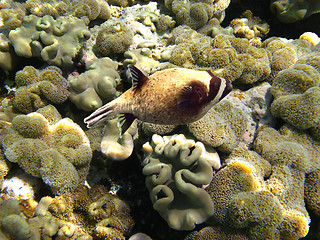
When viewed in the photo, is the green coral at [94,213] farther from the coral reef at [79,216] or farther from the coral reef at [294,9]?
the coral reef at [294,9]

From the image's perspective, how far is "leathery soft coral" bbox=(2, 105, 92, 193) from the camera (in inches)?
99.0

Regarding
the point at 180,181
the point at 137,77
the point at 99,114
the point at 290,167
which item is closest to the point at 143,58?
the point at 137,77

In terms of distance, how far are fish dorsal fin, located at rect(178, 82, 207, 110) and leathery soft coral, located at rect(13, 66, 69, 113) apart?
224 cm

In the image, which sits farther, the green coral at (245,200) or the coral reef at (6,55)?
the coral reef at (6,55)

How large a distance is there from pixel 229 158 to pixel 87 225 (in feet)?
6.95

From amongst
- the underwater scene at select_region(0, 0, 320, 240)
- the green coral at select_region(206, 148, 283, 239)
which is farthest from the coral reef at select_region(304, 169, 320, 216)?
the green coral at select_region(206, 148, 283, 239)

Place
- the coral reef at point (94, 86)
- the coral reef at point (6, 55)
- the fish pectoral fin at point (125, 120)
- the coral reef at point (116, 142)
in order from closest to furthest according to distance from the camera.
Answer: the fish pectoral fin at point (125, 120) < the coral reef at point (116, 142) < the coral reef at point (94, 86) < the coral reef at point (6, 55)

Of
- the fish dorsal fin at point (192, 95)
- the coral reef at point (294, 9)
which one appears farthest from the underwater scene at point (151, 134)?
the coral reef at point (294, 9)

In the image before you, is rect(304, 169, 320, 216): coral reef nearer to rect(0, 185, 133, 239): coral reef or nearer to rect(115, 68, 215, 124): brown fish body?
rect(115, 68, 215, 124): brown fish body

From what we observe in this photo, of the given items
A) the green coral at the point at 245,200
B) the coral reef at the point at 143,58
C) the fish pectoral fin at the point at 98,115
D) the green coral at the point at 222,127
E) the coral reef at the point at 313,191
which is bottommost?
the coral reef at the point at 313,191

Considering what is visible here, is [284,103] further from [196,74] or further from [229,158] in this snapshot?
[196,74]

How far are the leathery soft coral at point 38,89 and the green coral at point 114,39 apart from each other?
895mm

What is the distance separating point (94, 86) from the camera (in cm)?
312

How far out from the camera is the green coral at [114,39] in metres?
3.44
